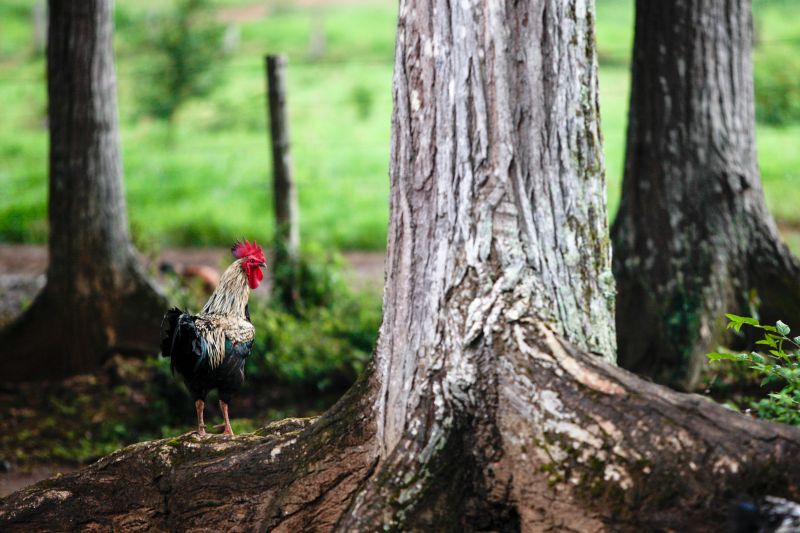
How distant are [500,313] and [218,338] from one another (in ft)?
4.85

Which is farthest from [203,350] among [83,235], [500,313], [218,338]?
[83,235]

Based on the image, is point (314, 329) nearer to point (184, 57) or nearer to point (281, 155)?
point (281, 155)

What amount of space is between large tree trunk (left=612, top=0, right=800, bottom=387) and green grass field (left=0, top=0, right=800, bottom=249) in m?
5.15

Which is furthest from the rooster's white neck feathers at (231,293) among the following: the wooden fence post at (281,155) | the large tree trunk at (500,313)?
the wooden fence post at (281,155)

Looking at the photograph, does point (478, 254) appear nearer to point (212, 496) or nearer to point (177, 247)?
point (212, 496)

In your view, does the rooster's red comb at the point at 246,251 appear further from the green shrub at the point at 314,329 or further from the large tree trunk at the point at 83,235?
the large tree trunk at the point at 83,235

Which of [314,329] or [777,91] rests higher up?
[777,91]

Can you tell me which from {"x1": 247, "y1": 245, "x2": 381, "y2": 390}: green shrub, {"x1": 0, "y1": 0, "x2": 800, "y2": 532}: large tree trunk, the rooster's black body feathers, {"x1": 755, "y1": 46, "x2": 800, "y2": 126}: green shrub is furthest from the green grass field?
{"x1": 0, "y1": 0, "x2": 800, "y2": 532}: large tree trunk

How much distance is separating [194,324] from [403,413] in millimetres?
1211

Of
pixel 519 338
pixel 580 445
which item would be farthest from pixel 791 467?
pixel 519 338

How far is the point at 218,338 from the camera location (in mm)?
4461

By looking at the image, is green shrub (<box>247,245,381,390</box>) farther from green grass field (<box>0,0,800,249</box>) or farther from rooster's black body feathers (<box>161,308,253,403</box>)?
rooster's black body feathers (<box>161,308,253,403</box>)

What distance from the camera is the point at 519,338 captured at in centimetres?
356

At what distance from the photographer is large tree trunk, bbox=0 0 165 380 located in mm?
7613
